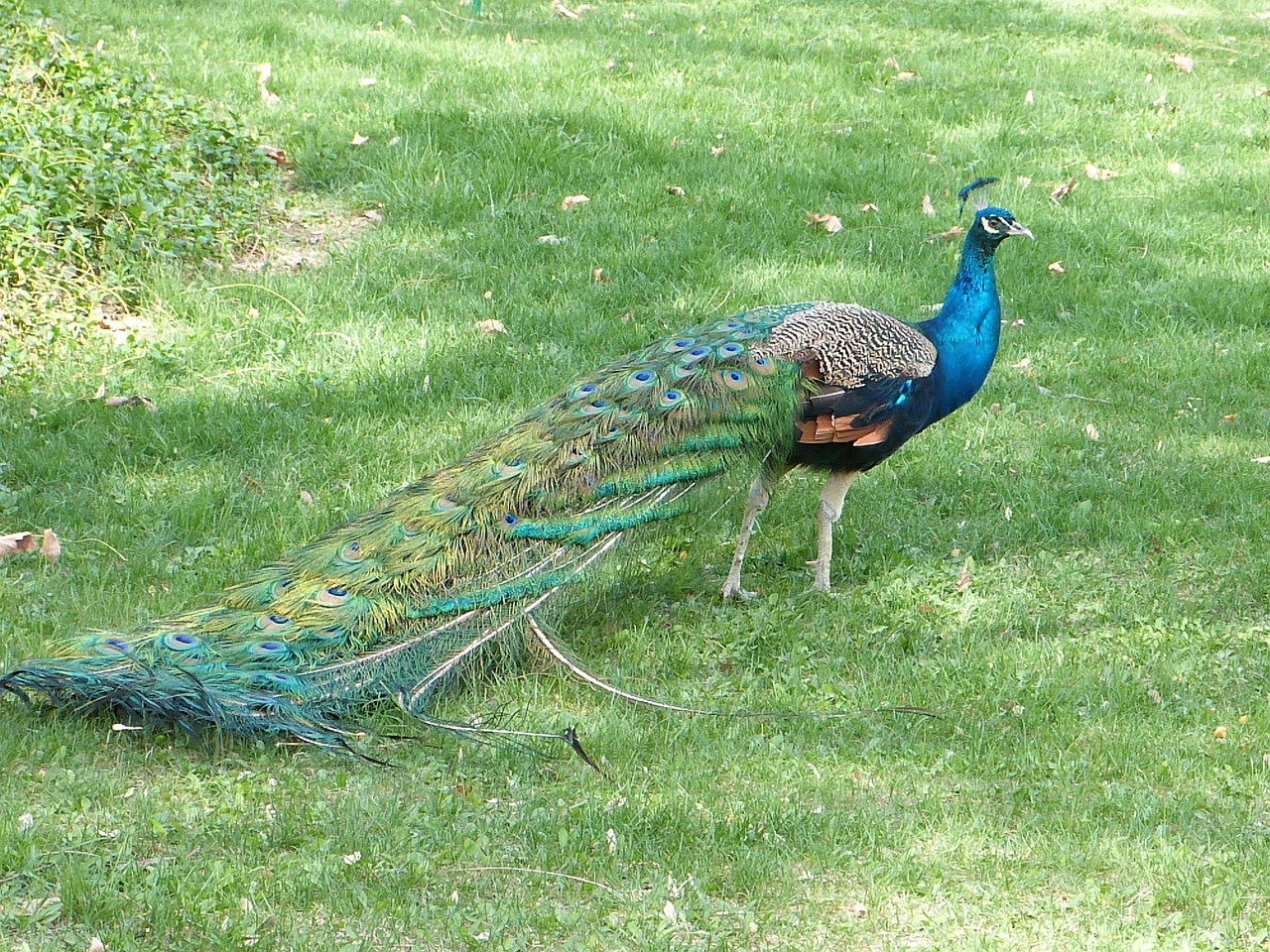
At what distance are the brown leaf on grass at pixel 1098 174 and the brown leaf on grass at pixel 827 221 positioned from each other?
79.9 inches

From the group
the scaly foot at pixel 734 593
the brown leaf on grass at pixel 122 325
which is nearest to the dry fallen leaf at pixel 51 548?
the brown leaf on grass at pixel 122 325

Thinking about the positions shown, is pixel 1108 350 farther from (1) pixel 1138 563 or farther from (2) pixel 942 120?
(2) pixel 942 120

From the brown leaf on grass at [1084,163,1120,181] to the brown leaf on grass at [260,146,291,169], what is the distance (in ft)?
17.2

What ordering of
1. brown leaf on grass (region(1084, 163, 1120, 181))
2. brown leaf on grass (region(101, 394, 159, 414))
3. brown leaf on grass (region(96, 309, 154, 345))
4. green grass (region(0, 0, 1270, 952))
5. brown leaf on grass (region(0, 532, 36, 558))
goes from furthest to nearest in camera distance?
brown leaf on grass (region(1084, 163, 1120, 181)) < brown leaf on grass (region(96, 309, 154, 345)) < brown leaf on grass (region(101, 394, 159, 414)) < brown leaf on grass (region(0, 532, 36, 558)) < green grass (region(0, 0, 1270, 952))

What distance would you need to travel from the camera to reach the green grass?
3771 millimetres

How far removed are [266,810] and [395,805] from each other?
352 mm

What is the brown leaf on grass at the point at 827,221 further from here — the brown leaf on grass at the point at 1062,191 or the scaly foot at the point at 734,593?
the scaly foot at the point at 734,593

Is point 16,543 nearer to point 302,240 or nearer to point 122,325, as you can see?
point 122,325

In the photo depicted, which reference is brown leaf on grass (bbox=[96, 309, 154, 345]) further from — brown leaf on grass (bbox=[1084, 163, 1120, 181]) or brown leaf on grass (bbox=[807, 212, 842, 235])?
brown leaf on grass (bbox=[1084, 163, 1120, 181])

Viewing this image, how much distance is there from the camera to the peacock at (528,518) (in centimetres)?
423

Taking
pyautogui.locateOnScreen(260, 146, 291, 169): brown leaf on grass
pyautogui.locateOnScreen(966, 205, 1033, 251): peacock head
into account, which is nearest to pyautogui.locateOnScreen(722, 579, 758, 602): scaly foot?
pyautogui.locateOnScreen(966, 205, 1033, 251): peacock head

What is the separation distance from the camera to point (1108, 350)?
7.71m

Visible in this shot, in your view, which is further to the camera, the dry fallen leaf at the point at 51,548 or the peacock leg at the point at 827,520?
the peacock leg at the point at 827,520

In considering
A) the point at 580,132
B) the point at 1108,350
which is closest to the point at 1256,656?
the point at 1108,350
